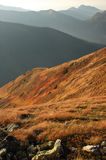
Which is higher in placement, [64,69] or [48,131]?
[48,131]

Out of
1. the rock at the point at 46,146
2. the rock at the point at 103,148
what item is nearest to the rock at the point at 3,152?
the rock at the point at 46,146

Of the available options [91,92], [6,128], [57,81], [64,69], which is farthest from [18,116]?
[64,69]

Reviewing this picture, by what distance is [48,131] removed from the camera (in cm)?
1883

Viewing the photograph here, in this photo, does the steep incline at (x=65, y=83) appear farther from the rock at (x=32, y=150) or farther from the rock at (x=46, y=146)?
the rock at (x=32, y=150)

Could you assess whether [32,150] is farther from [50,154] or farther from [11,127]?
[11,127]

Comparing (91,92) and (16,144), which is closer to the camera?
(16,144)

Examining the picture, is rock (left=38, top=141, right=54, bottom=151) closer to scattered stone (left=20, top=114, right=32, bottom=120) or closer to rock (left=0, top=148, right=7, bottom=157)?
rock (left=0, top=148, right=7, bottom=157)

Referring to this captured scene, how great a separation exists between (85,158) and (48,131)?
4308 millimetres

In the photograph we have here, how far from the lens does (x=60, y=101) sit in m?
57.7

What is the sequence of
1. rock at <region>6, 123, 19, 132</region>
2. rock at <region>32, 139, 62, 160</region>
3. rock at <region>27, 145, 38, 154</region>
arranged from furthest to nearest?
rock at <region>6, 123, 19, 132</region> → rock at <region>27, 145, 38, 154</region> → rock at <region>32, 139, 62, 160</region>

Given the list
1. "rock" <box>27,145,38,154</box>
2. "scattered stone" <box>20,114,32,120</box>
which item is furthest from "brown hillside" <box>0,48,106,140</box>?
"rock" <box>27,145,38,154</box>

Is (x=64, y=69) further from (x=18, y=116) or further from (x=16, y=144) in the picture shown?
(x=16, y=144)

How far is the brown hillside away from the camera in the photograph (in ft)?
63.5

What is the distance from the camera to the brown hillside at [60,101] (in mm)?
19359
